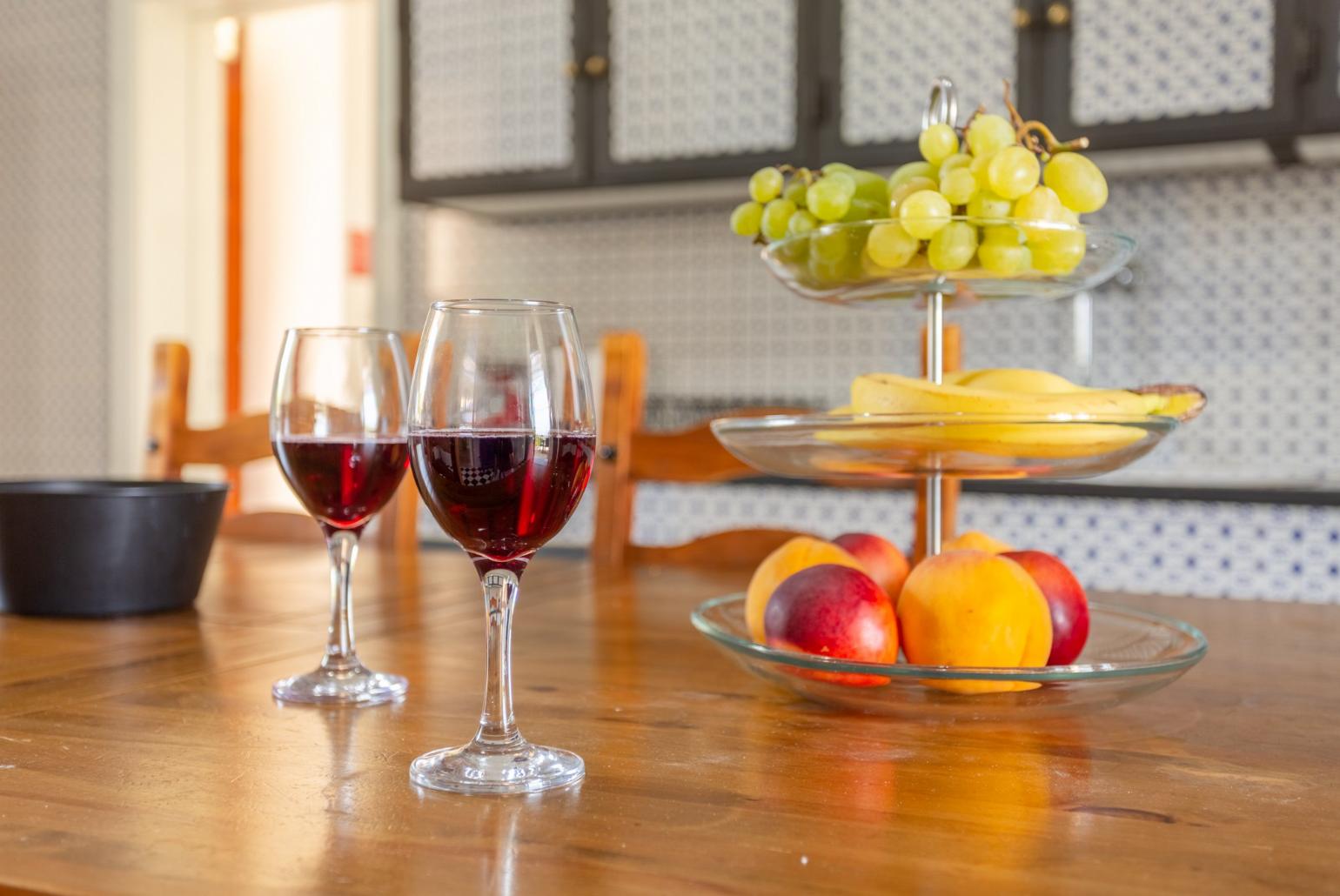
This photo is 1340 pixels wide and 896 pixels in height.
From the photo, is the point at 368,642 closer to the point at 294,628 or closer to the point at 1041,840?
the point at 294,628

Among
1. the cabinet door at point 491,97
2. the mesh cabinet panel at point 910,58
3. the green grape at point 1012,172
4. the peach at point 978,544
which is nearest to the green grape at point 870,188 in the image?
the green grape at point 1012,172

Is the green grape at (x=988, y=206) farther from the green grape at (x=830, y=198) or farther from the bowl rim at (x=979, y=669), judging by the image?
the bowl rim at (x=979, y=669)

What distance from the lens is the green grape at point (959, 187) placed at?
788 mm

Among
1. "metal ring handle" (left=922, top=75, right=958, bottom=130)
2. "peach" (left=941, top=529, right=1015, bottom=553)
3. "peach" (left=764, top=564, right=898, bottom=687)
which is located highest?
"metal ring handle" (left=922, top=75, right=958, bottom=130)

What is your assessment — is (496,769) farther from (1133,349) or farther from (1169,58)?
(1133,349)

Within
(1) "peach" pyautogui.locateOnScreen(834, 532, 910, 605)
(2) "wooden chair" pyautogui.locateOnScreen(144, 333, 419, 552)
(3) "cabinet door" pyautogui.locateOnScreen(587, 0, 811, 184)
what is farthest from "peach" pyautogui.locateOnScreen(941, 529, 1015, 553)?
(3) "cabinet door" pyautogui.locateOnScreen(587, 0, 811, 184)

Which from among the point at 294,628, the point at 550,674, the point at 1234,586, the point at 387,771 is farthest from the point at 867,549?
the point at 1234,586

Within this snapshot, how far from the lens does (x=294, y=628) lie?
3.03 feet

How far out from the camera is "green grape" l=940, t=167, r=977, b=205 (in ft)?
2.59

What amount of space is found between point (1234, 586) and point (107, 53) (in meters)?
3.59

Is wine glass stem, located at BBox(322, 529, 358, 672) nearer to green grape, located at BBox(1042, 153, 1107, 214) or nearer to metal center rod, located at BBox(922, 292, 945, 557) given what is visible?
metal center rod, located at BBox(922, 292, 945, 557)

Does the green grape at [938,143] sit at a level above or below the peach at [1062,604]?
above

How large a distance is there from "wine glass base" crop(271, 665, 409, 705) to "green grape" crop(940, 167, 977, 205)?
0.44 meters

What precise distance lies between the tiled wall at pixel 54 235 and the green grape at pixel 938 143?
373 cm
